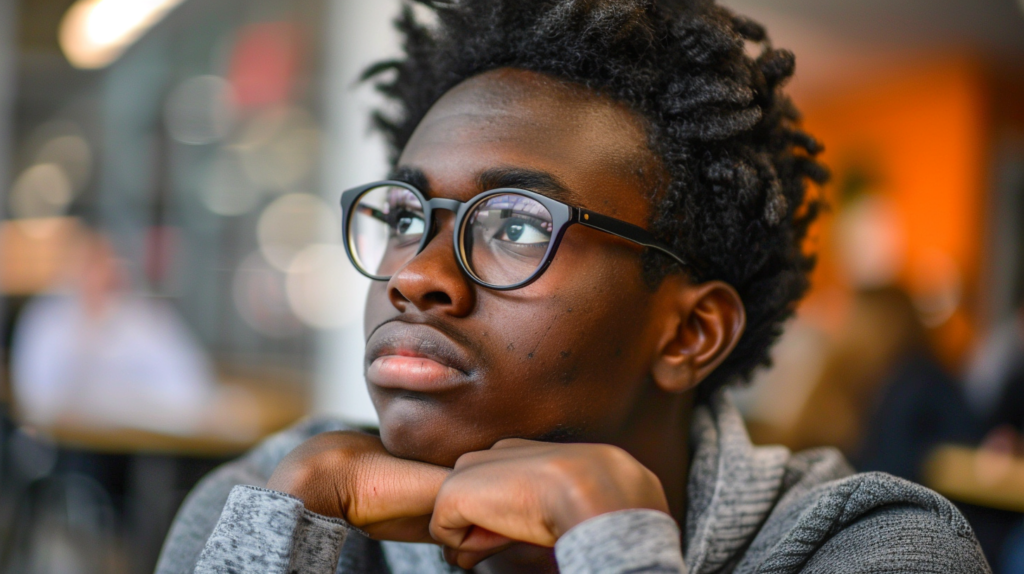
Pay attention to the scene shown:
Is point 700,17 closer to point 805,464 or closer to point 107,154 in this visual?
point 805,464

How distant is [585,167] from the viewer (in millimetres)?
1271

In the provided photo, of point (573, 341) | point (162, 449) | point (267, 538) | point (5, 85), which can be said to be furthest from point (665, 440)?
point (5, 85)

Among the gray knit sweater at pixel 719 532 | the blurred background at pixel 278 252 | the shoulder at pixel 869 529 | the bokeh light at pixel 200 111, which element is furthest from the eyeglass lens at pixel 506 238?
the bokeh light at pixel 200 111

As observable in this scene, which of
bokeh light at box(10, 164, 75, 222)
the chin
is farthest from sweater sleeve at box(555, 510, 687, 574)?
bokeh light at box(10, 164, 75, 222)

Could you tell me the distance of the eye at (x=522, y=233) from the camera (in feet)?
4.04

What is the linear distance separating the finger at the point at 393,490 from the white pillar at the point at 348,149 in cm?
279

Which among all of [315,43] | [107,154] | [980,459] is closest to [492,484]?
[980,459]

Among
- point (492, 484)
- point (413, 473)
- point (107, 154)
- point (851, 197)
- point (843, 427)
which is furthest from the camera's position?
point (107, 154)

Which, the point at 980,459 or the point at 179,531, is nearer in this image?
the point at 179,531

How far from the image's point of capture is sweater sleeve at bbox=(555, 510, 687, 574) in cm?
88

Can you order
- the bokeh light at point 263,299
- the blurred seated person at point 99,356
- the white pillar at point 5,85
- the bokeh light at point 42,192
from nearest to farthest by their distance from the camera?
1. the blurred seated person at point 99,356
2. the white pillar at point 5,85
3. the bokeh light at point 263,299
4. the bokeh light at point 42,192

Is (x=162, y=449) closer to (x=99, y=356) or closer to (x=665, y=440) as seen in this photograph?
(x=99, y=356)

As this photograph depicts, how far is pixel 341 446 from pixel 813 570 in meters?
0.77

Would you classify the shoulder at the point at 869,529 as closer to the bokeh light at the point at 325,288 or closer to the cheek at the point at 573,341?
the cheek at the point at 573,341
